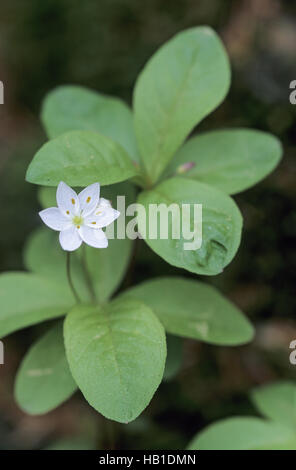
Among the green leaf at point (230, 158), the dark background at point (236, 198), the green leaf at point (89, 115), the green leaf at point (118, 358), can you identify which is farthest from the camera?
the dark background at point (236, 198)

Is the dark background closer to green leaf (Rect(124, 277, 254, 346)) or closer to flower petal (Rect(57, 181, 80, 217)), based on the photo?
green leaf (Rect(124, 277, 254, 346))

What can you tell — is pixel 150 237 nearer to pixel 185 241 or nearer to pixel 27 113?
pixel 185 241

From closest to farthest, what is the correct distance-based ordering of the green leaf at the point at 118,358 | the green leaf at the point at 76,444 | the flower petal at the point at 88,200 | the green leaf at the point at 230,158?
the green leaf at the point at 118,358 < the flower petal at the point at 88,200 < the green leaf at the point at 230,158 < the green leaf at the point at 76,444

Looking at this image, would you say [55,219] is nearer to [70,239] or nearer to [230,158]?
[70,239]

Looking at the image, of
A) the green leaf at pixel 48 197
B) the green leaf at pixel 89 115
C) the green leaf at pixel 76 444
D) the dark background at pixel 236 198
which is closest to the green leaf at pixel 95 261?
the green leaf at pixel 48 197

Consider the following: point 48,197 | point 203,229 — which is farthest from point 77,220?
point 48,197

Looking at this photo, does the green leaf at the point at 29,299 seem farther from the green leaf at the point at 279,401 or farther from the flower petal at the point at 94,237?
the green leaf at the point at 279,401
